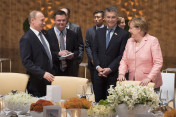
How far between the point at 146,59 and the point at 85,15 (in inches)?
225

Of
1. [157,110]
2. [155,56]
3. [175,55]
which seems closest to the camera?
[157,110]

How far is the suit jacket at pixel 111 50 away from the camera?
4983 millimetres

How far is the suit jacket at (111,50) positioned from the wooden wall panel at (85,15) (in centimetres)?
450

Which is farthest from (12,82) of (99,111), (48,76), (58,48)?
(99,111)

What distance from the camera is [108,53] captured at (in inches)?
197

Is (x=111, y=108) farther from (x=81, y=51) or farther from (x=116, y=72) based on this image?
(x=81, y=51)

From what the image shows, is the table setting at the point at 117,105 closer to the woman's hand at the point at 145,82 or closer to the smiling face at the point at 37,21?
the woman's hand at the point at 145,82

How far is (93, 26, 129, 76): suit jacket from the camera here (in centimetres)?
498

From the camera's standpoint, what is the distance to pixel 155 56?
169 inches

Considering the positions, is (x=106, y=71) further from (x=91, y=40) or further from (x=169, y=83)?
(x=91, y=40)

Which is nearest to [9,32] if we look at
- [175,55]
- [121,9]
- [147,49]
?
[121,9]

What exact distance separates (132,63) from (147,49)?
0.26 meters

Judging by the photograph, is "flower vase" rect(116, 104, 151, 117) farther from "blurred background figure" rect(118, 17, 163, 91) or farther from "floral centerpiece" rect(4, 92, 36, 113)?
"blurred background figure" rect(118, 17, 163, 91)

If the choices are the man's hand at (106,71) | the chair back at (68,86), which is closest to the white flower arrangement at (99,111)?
the chair back at (68,86)
